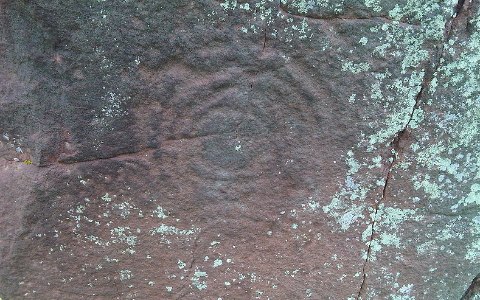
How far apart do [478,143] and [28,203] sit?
1099 millimetres

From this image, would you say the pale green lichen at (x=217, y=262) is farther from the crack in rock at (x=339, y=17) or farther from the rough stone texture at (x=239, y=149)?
the crack in rock at (x=339, y=17)

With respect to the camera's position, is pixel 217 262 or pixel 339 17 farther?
pixel 217 262

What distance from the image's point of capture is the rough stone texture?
96 centimetres

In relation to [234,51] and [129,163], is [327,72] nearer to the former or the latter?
[234,51]

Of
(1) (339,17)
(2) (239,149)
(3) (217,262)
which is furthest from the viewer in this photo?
(3) (217,262)

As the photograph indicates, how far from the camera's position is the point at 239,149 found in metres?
1.08

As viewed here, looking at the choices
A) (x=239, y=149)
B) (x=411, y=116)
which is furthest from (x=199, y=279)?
(x=411, y=116)

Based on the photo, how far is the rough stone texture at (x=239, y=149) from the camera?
0.96m

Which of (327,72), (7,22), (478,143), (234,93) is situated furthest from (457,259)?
(7,22)

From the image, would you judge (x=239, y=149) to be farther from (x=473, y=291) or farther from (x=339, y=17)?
(x=473, y=291)

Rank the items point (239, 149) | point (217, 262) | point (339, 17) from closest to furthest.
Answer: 1. point (339, 17)
2. point (239, 149)
3. point (217, 262)

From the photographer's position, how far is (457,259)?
1.17 meters

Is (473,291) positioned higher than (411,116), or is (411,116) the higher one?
(411,116)

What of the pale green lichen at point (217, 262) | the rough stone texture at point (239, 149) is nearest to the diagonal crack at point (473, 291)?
the rough stone texture at point (239, 149)
